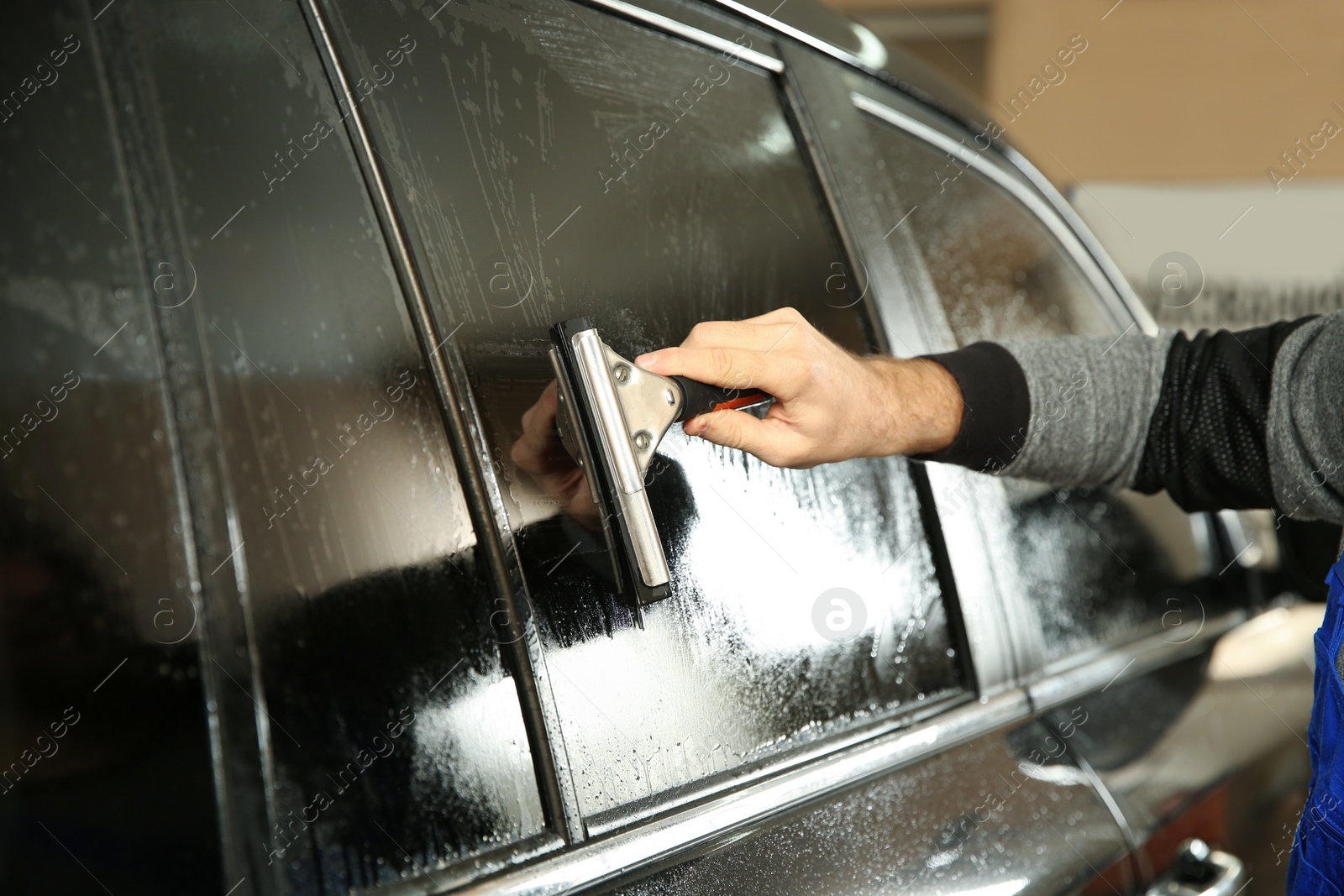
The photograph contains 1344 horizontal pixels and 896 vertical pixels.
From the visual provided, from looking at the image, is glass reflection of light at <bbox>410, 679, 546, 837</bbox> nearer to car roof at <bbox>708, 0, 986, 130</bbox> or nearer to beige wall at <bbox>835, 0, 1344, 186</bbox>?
car roof at <bbox>708, 0, 986, 130</bbox>

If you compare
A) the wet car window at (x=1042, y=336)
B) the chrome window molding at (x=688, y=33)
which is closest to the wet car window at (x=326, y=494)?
the chrome window molding at (x=688, y=33)

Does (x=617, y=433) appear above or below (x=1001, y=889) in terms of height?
above

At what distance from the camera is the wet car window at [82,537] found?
2.18 ft

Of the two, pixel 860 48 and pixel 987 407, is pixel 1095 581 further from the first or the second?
pixel 860 48

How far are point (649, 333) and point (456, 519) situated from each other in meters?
0.32

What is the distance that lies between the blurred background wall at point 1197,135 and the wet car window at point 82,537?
211 inches

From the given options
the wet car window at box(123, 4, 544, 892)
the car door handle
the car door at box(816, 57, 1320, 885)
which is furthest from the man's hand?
the car door handle

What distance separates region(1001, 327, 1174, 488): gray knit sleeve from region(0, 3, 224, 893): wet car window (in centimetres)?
112

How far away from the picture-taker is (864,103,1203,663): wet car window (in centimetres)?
146

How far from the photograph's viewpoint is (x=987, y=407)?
1.32m

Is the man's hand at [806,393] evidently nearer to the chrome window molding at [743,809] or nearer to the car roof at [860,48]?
the chrome window molding at [743,809]

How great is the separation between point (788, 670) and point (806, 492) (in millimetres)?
219

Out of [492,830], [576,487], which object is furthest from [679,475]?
[492,830]

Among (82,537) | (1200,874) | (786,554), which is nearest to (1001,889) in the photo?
(786,554)
